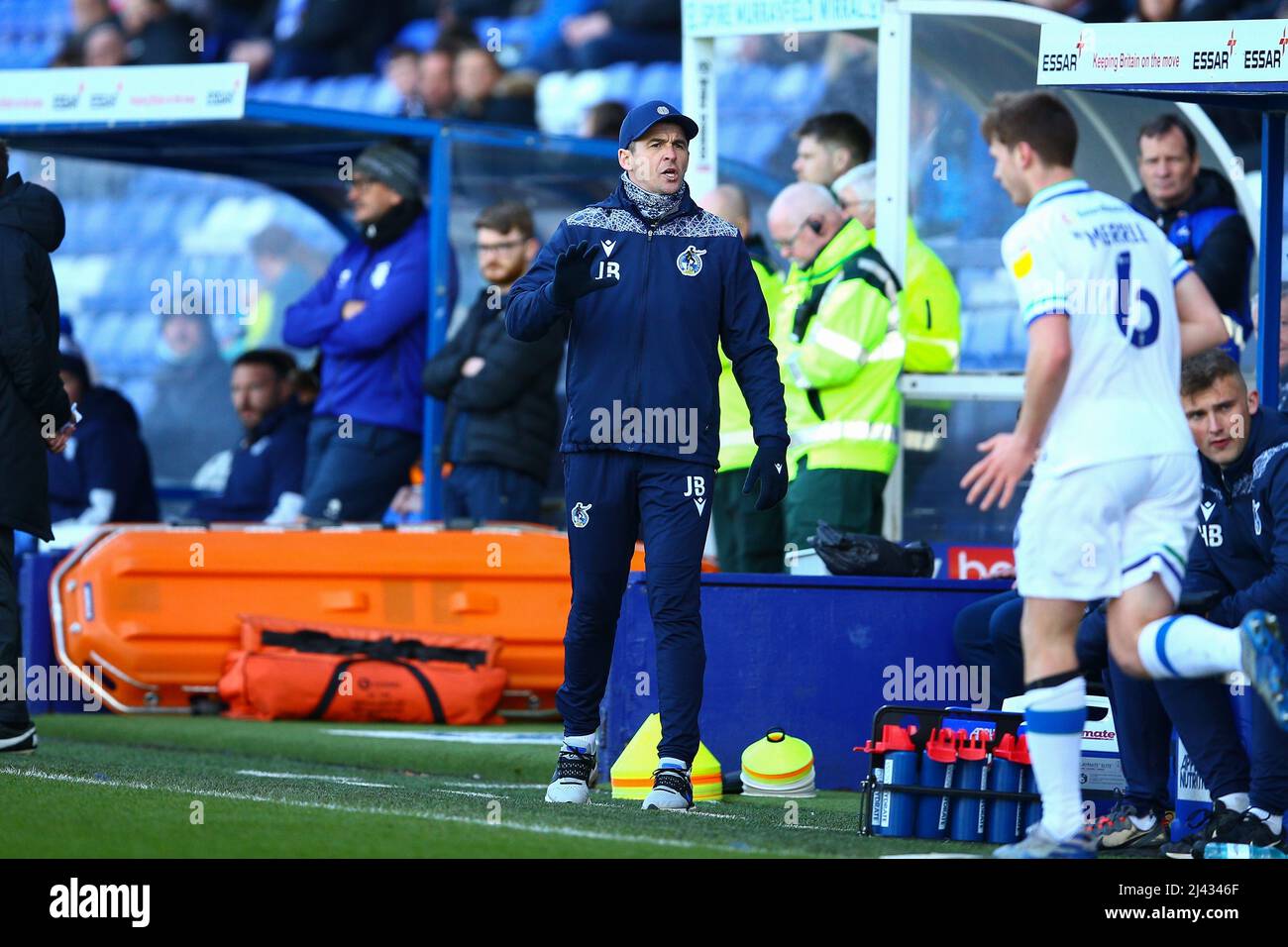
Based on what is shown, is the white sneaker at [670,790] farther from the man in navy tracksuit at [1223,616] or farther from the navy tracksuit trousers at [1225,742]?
the navy tracksuit trousers at [1225,742]

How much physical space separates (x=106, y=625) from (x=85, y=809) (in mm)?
3936

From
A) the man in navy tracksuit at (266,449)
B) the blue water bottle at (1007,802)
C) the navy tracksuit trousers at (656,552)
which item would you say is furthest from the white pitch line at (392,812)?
the man in navy tracksuit at (266,449)

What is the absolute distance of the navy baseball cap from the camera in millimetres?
6270

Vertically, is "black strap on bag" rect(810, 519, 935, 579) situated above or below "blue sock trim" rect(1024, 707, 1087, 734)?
above

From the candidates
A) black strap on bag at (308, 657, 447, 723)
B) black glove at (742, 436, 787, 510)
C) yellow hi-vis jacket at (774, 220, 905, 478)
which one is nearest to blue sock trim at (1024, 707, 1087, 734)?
black glove at (742, 436, 787, 510)

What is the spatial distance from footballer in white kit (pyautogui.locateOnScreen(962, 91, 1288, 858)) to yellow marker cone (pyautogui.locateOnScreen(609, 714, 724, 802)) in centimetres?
189

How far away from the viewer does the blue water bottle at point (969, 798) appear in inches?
237

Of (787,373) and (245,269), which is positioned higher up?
(245,269)

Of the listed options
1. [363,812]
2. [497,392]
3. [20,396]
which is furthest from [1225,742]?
[497,392]

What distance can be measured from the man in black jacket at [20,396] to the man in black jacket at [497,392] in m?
2.66

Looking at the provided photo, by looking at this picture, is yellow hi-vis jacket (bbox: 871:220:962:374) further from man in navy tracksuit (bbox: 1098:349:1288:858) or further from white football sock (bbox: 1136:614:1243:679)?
white football sock (bbox: 1136:614:1243:679)

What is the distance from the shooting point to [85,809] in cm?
564
